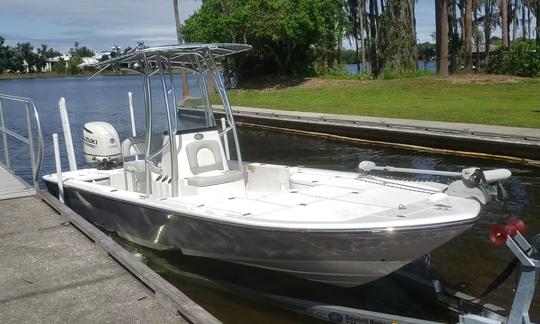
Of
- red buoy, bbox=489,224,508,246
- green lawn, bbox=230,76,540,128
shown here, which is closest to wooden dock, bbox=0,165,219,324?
red buoy, bbox=489,224,508,246

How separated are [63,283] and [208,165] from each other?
2839 millimetres

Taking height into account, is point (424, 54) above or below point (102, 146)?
above

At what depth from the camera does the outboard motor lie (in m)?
10.2

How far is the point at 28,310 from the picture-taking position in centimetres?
500

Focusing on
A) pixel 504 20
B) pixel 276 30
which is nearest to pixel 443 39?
pixel 504 20

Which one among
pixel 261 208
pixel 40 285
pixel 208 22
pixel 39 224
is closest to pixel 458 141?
pixel 261 208

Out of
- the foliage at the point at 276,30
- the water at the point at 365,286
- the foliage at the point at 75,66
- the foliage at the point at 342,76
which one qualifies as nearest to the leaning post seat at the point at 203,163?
the water at the point at 365,286

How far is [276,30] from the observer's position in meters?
32.0

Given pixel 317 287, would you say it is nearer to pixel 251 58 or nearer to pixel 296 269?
pixel 296 269

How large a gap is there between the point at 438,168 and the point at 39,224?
8.54 metres

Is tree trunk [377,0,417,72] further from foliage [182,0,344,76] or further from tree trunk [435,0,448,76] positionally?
tree trunk [435,0,448,76]

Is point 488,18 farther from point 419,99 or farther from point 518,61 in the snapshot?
point 419,99

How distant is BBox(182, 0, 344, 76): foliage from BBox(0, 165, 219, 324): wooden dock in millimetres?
25497

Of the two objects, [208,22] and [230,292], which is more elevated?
[208,22]
